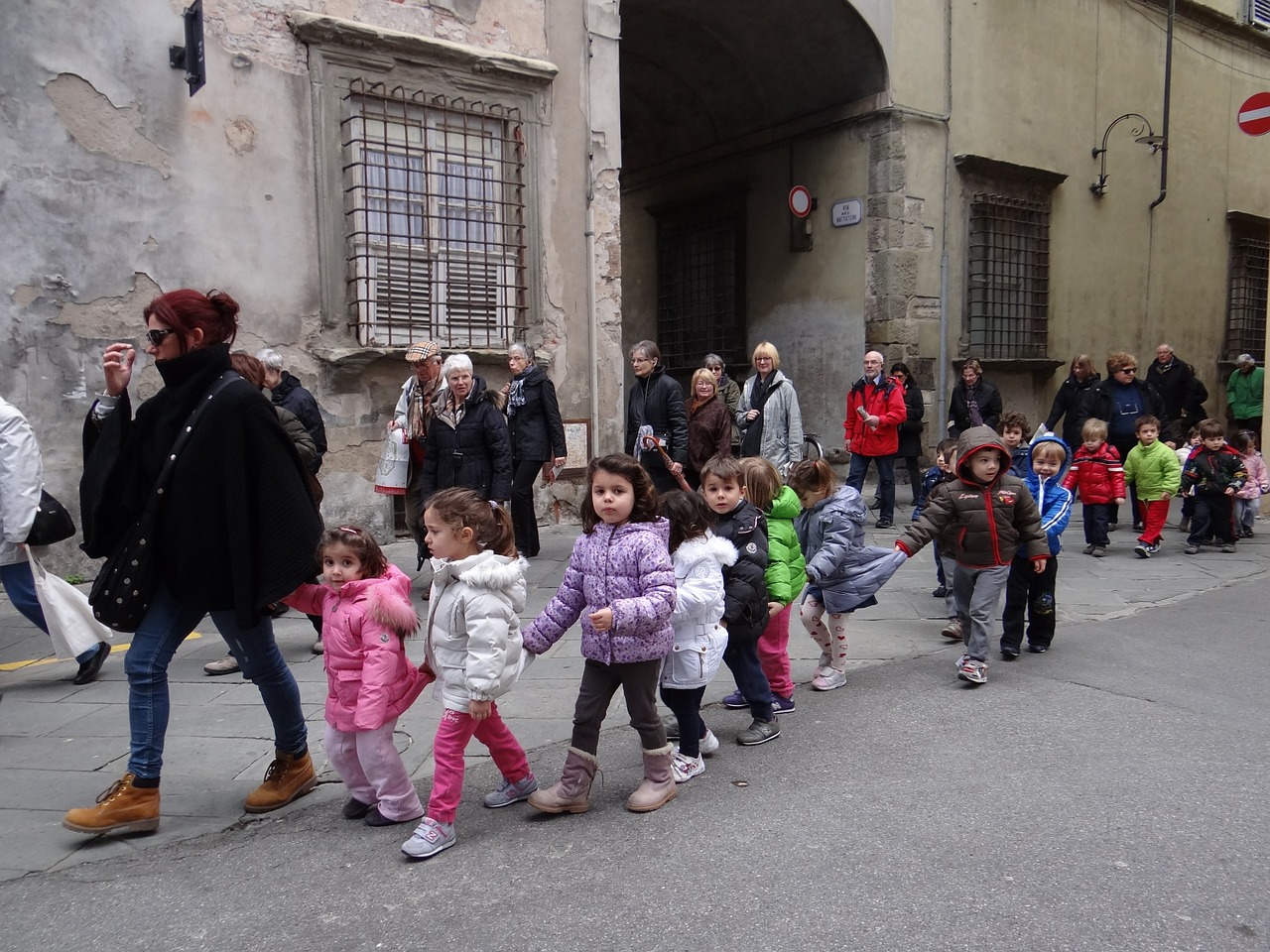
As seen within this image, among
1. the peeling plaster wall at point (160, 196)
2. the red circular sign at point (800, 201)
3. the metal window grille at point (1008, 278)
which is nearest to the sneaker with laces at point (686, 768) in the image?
the peeling plaster wall at point (160, 196)

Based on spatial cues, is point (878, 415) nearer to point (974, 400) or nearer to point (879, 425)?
point (879, 425)

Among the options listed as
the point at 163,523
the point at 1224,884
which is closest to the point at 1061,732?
the point at 1224,884

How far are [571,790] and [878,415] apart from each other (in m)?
6.83

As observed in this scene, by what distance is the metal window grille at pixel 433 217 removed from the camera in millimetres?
8242

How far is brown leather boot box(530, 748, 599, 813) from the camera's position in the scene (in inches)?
134

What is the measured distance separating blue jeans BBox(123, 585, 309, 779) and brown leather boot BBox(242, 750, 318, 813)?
1.00ft

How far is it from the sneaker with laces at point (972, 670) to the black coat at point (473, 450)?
301cm

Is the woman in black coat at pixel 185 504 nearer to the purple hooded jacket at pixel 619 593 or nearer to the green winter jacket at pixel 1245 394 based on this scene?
the purple hooded jacket at pixel 619 593

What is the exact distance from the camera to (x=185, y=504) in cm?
324

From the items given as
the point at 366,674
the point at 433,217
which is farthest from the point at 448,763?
the point at 433,217

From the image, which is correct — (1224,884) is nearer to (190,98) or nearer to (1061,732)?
(1061,732)

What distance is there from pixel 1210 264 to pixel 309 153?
13.7 meters

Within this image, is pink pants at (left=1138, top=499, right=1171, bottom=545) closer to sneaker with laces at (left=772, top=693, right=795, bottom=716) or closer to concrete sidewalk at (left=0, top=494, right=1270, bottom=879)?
concrete sidewalk at (left=0, top=494, right=1270, bottom=879)

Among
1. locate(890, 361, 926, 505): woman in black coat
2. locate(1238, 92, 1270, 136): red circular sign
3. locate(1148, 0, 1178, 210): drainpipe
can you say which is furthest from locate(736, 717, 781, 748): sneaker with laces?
locate(1148, 0, 1178, 210): drainpipe
